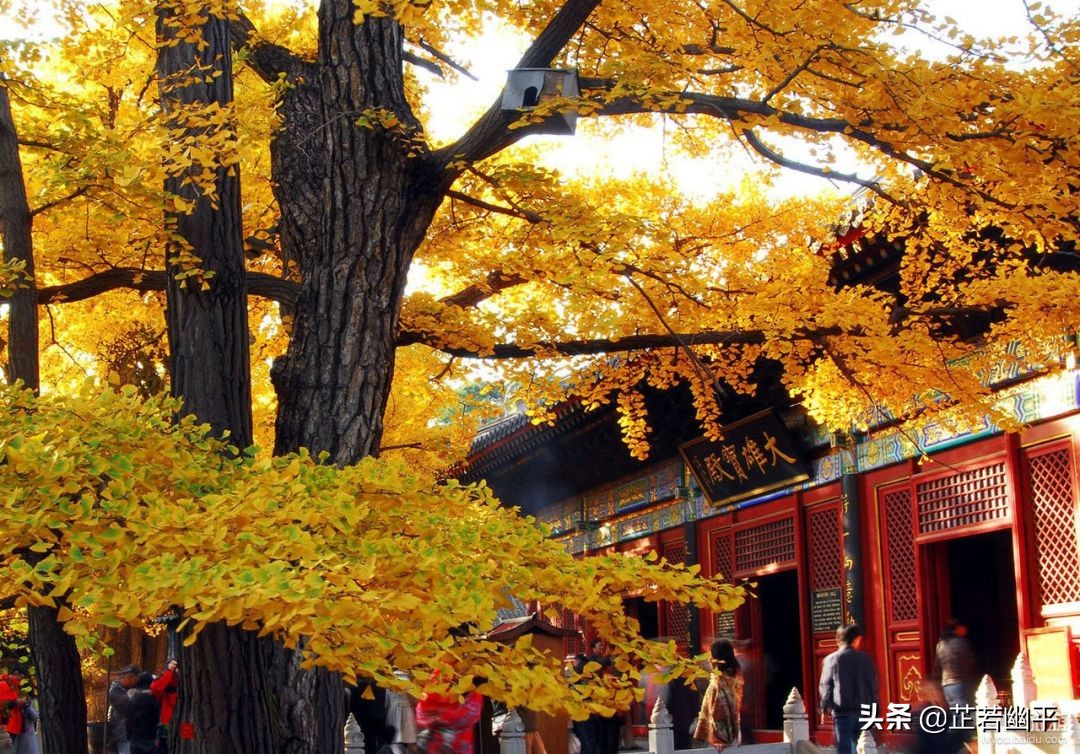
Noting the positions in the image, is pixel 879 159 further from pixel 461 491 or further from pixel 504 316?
pixel 461 491

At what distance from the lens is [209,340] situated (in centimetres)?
676

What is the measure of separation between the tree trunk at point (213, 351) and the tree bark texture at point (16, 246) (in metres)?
0.78

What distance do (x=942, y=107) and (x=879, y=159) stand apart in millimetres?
1504

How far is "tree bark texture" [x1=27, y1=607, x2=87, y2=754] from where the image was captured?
719 centimetres

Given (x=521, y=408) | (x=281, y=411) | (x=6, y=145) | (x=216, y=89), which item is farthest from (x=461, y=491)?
(x=521, y=408)

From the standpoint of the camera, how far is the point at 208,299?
6.83 metres

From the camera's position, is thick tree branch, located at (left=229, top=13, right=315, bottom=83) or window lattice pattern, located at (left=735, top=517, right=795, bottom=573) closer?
thick tree branch, located at (left=229, top=13, right=315, bottom=83)

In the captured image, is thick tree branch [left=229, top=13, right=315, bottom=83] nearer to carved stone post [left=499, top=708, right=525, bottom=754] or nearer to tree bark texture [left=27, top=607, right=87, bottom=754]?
tree bark texture [left=27, top=607, right=87, bottom=754]

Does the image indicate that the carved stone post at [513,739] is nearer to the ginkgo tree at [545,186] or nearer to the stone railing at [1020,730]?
the stone railing at [1020,730]

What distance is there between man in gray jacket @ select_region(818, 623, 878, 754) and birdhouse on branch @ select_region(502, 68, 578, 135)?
597 centimetres

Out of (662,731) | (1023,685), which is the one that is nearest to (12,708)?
(662,731)

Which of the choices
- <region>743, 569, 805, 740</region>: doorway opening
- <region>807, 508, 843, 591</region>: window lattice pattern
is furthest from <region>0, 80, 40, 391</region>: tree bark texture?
<region>743, 569, 805, 740</region>: doorway opening

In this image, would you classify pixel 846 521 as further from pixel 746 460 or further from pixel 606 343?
pixel 606 343

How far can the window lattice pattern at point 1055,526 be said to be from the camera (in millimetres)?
10523
